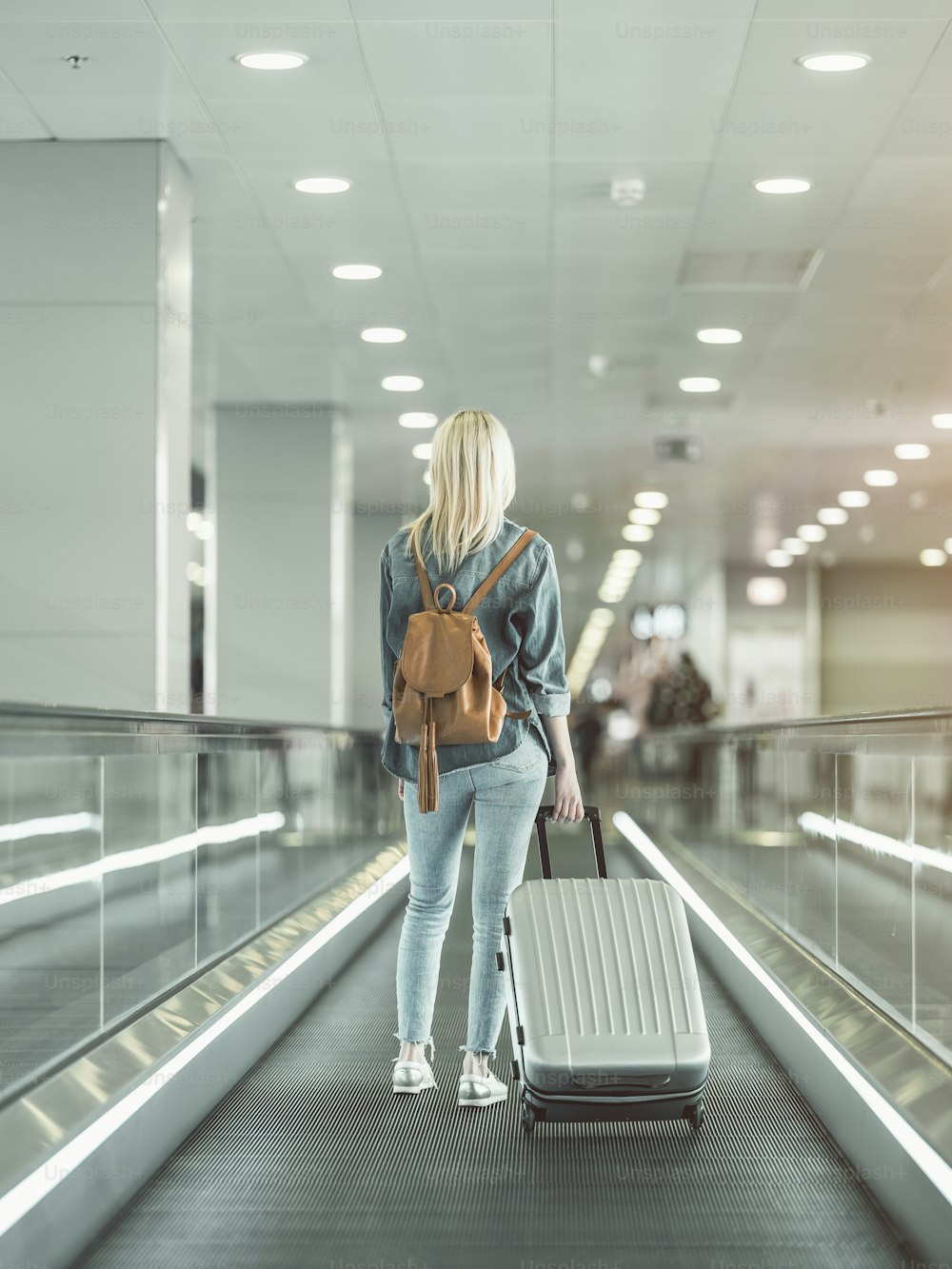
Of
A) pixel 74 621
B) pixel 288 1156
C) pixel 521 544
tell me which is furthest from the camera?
pixel 74 621

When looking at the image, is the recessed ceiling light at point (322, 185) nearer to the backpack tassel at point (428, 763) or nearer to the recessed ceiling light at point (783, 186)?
the recessed ceiling light at point (783, 186)

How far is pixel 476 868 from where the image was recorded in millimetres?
4449

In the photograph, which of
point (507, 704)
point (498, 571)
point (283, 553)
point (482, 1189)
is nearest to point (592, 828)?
point (507, 704)

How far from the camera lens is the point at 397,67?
21.1 feet

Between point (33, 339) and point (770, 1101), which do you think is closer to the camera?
point (770, 1101)

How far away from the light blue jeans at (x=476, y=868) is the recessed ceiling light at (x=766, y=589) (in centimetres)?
2493

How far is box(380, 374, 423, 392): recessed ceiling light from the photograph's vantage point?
12672 millimetres

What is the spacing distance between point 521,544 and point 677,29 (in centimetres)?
286

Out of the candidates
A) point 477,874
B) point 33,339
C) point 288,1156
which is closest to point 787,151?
point 33,339

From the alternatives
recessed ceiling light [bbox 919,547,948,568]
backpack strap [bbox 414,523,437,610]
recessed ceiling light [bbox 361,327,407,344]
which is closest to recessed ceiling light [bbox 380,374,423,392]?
recessed ceiling light [bbox 361,327,407,344]

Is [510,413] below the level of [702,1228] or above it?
above

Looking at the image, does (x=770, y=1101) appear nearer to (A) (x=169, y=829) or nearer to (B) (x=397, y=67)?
(A) (x=169, y=829)

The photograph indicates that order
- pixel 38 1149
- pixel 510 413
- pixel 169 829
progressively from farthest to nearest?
pixel 510 413, pixel 169 829, pixel 38 1149

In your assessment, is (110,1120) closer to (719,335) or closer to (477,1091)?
(477,1091)
